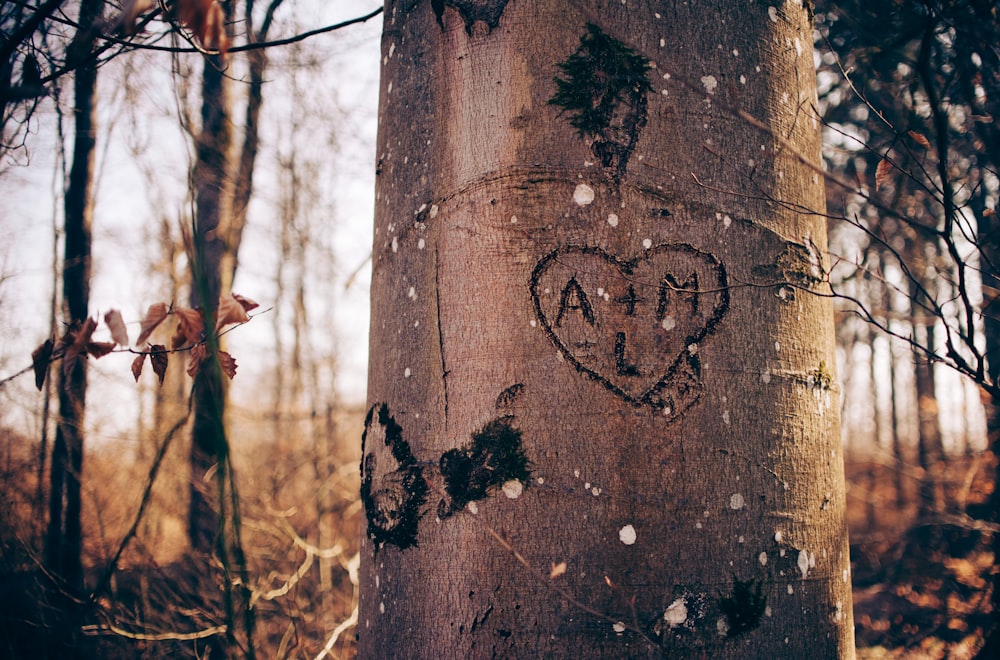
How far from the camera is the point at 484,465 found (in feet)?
3.78

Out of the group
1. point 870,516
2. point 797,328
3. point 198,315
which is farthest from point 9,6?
point 870,516

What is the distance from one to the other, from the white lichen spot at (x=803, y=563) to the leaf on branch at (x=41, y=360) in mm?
1685

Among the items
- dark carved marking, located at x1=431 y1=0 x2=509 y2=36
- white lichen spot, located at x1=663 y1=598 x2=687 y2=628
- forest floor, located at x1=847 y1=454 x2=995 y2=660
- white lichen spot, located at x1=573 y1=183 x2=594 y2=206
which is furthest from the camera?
forest floor, located at x1=847 y1=454 x2=995 y2=660

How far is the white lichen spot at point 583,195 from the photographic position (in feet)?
3.93

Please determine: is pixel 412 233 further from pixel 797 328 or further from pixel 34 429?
pixel 34 429

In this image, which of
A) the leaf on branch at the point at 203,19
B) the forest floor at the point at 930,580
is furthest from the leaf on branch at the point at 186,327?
the forest floor at the point at 930,580

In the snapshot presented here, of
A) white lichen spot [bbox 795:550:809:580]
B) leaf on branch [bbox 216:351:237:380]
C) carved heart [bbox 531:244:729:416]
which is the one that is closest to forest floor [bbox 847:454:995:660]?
white lichen spot [bbox 795:550:809:580]

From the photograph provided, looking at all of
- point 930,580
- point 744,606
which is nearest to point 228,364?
point 744,606

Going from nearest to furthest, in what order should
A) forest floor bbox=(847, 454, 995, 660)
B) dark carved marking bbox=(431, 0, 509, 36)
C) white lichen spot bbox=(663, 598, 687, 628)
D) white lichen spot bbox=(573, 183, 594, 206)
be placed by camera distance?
1. white lichen spot bbox=(663, 598, 687, 628)
2. white lichen spot bbox=(573, 183, 594, 206)
3. dark carved marking bbox=(431, 0, 509, 36)
4. forest floor bbox=(847, 454, 995, 660)

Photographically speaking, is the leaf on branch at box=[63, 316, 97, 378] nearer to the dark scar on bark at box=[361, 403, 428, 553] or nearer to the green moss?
the dark scar on bark at box=[361, 403, 428, 553]

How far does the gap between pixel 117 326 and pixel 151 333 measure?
0.22 ft

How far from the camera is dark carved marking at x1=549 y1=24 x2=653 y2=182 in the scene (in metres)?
1.23

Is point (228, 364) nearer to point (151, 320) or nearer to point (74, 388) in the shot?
point (151, 320)

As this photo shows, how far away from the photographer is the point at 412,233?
133cm
